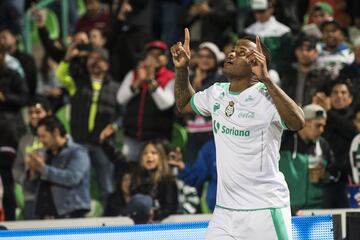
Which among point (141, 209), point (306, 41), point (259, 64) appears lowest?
point (141, 209)

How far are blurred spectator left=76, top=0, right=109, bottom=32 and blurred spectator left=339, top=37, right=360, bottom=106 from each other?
4436 mm

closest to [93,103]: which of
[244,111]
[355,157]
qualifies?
[355,157]

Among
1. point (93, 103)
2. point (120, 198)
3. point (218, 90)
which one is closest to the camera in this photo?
point (218, 90)

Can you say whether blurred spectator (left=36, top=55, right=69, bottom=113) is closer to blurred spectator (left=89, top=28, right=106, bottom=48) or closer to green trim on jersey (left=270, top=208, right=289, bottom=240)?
blurred spectator (left=89, top=28, right=106, bottom=48)

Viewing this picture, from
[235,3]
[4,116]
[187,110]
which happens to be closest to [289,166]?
[187,110]

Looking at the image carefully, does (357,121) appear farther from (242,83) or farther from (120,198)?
(242,83)

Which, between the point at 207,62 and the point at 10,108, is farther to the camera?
the point at 10,108

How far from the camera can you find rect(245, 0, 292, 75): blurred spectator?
1303 cm

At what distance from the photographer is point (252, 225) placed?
7.14 meters

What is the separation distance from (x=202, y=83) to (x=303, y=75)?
1133 millimetres

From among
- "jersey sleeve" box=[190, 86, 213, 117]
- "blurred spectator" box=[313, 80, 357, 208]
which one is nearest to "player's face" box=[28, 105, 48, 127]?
"blurred spectator" box=[313, 80, 357, 208]

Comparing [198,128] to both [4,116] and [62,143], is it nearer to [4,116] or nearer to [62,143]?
[62,143]

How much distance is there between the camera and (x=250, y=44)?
24.0 feet

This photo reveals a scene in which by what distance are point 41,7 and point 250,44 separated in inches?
381
